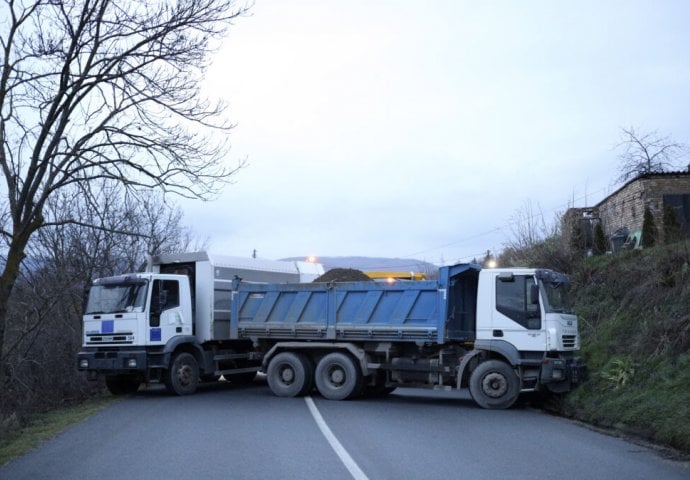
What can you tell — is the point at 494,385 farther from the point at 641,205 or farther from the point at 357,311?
the point at 641,205

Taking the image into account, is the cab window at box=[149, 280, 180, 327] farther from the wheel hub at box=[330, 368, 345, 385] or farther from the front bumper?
the wheel hub at box=[330, 368, 345, 385]

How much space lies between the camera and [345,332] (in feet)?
55.7

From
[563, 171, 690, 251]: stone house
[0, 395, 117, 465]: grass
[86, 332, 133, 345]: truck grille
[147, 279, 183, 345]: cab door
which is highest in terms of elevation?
[563, 171, 690, 251]: stone house

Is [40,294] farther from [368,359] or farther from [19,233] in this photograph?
[368,359]

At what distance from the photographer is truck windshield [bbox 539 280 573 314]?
48.9 feet

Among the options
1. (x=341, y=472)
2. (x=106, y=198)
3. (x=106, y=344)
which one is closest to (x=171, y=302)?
(x=106, y=344)

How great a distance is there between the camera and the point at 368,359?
16812 mm

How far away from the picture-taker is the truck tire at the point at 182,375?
17.6 metres

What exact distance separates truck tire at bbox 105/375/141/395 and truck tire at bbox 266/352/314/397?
3544mm

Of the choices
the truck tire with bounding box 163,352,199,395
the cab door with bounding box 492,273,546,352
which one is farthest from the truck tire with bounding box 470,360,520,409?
the truck tire with bounding box 163,352,199,395

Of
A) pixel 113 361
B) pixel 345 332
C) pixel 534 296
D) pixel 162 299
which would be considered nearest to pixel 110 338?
pixel 113 361

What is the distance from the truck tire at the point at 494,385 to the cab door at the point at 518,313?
547mm

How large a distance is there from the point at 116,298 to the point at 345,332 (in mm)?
5367

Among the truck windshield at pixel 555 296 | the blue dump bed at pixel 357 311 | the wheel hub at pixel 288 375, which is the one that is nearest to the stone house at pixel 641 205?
the truck windshield at pixel 555 296
